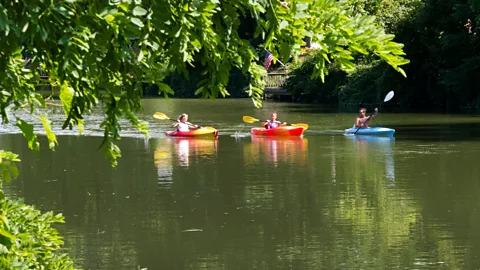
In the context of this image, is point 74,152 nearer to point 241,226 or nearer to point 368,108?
point 241,226

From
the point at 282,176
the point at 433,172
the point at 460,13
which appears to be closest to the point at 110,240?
the point at 282,176

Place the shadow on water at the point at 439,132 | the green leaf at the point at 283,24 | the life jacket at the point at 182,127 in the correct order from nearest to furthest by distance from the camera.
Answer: the green leaf at the point at 283,24, the shadow on water at the point at 439,132, the life jacket at the point at 182,127

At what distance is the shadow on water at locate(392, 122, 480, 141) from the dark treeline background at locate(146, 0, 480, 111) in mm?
6951

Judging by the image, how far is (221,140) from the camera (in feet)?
89.6

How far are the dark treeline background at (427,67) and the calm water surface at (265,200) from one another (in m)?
11.1

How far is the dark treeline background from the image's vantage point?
38844mm

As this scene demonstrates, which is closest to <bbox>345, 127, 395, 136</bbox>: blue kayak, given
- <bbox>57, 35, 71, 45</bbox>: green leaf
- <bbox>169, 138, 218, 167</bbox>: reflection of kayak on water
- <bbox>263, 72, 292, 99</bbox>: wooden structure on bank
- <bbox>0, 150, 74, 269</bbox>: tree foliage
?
<bbox>169, 138, 218, 167</bbox>: reflection of kayak on water

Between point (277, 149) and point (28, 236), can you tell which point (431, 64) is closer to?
point (277, 149)

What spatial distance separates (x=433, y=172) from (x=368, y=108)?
23.9 metres

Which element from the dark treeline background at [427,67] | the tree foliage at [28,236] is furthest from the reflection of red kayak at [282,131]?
the tree foliage at [28,236]

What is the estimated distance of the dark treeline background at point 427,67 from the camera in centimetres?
3884

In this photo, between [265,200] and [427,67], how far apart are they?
27086mm

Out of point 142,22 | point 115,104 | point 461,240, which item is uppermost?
point 142,22

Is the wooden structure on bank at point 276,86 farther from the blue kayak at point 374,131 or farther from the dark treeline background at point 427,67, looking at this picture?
the blue kayak at point 374,131
